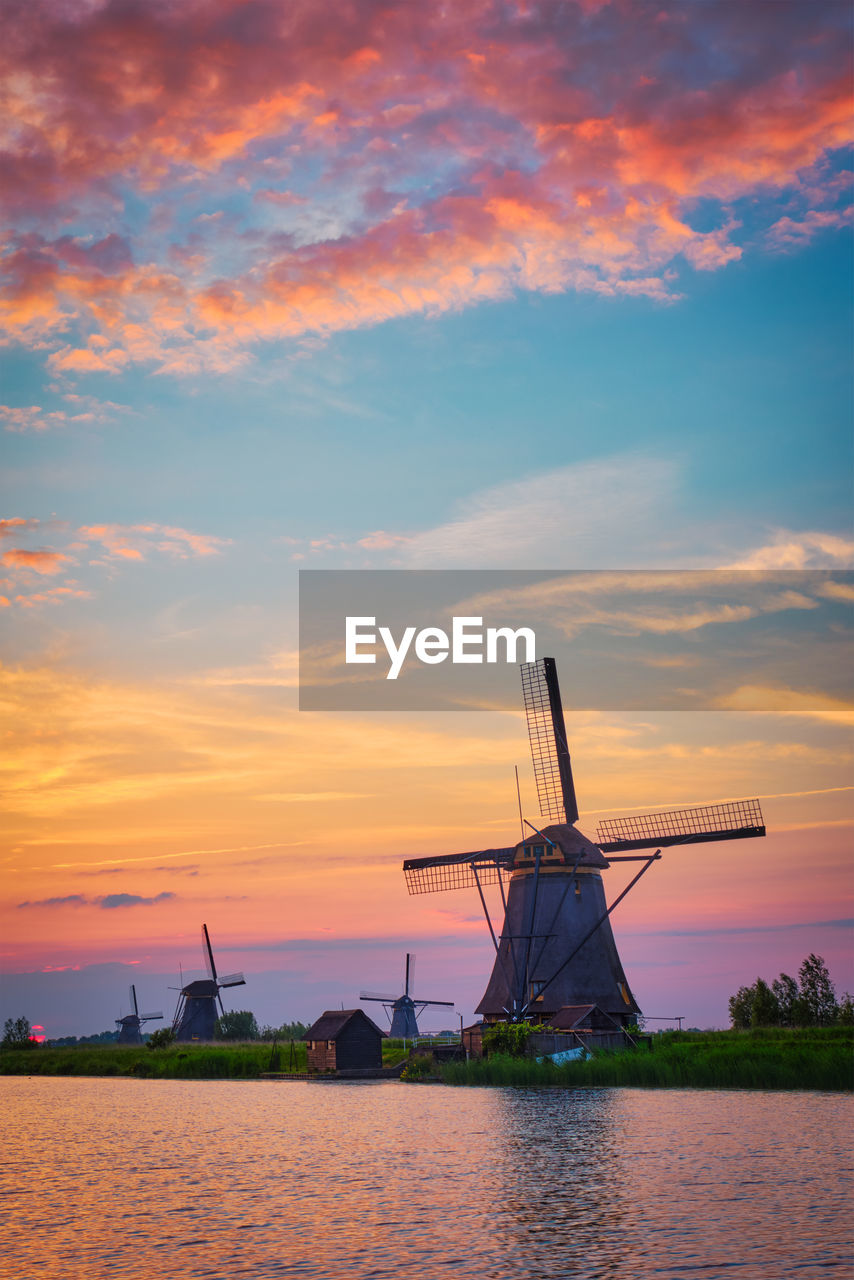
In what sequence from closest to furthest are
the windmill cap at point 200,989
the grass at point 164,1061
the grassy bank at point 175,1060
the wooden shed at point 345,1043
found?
1. the wooden shed at point 345,1043
2. the grassy bank at point 175,1060
3. the grass at point 164,1061
4. the windmill cap at point 200,989

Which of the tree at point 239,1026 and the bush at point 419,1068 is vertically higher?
the tree at point 239,1026

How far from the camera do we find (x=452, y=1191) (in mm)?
24344

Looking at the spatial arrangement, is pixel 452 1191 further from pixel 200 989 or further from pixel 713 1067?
pixel 200 989

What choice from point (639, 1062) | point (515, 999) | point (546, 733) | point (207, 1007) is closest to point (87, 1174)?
point (639, 1062)

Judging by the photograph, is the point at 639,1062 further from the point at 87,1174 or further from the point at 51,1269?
the point at 51,1269

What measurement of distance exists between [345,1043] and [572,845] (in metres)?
19.5

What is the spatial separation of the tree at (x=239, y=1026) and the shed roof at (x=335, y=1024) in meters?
32.8

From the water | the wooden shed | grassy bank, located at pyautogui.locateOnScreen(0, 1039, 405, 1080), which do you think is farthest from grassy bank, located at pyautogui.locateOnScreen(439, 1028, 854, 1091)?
grassy bank, located at pyautogui.locateOnScreen(0, 1039, 405, 1080)

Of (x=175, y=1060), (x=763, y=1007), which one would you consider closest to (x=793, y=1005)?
(x=763, y=1007)

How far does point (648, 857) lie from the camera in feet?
181

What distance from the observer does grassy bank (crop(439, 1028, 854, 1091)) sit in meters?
40.0

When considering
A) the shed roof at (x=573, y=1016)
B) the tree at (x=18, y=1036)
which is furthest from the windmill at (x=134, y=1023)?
the shed roof at (x=573, y=1016)

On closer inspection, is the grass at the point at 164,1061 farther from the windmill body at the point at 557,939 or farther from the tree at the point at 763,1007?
the tree at the point at 763,1007

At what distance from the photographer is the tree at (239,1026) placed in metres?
100
